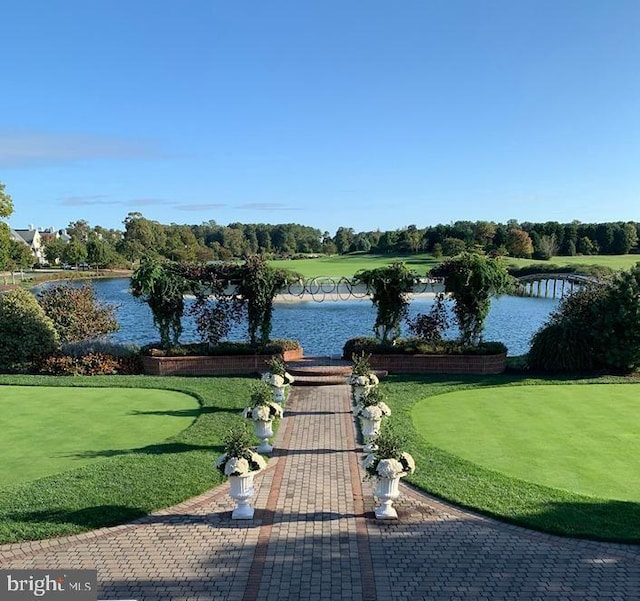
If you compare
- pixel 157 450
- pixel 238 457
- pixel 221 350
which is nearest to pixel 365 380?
pixel 157 450

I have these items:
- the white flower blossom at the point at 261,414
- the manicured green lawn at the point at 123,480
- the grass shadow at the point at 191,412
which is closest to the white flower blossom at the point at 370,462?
the manicured green lawn at the point at 123,480

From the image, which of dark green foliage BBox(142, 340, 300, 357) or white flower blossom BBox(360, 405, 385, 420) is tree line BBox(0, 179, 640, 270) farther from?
white flower blossom BBox(360, 405, 385, 420)

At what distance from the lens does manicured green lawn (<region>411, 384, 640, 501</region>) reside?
9.43 meters

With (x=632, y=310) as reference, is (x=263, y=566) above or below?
below

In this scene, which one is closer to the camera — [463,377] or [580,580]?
[580,580]

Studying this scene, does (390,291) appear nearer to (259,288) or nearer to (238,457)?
(259,288)

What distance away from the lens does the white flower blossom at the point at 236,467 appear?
26.0ft

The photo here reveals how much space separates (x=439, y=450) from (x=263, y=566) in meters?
4.99

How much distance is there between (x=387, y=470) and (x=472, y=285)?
12.1m

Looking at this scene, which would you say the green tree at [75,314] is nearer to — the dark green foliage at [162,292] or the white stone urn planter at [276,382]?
the dark green foliage at [162,292]

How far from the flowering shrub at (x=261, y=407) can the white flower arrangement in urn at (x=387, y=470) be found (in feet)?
9.94

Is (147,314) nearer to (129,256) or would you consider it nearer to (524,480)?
(524,480)

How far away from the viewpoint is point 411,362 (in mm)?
18641

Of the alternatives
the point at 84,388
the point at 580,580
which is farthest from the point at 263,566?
the point at 84,388
